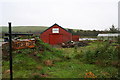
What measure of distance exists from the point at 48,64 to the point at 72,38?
28.8m

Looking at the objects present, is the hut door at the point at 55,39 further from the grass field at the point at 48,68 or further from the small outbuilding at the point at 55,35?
the grass field at the point at 48,68

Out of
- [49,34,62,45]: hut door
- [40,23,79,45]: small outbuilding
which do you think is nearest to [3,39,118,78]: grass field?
[49,34,62,45]: hut door

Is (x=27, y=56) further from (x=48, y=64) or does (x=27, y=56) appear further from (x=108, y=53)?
(x=108, y=53)

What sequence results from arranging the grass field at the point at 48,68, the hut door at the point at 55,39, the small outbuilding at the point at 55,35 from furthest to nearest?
the small outbuilding at the point at 55,35
the hut door at the point at 55,39
the grass field at the point at 48,68

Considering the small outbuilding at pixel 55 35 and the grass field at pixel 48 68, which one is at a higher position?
the small outbuilding at pixel 55 35

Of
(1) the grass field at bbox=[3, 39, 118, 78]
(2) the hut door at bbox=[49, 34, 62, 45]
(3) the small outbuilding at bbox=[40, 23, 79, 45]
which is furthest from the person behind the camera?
(3) the small outbuilding at bbox=[40, 23, 79, 45]

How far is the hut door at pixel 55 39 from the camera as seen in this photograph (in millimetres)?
30016

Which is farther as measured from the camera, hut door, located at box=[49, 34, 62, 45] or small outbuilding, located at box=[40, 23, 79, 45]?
small outbuilding, located at box=[40, 23, 79, 45]

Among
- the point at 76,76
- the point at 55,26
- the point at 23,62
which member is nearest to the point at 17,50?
the point at 23,62

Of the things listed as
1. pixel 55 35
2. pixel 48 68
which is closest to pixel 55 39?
pixel 55 35

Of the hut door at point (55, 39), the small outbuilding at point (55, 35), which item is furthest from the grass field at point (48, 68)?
the small outbuilding at point (55, 35)

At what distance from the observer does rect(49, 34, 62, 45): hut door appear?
30016mm

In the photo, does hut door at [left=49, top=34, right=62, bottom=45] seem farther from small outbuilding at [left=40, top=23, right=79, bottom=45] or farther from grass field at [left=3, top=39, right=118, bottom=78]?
grass field at [left=3, top=39, right=118, bottom=78]

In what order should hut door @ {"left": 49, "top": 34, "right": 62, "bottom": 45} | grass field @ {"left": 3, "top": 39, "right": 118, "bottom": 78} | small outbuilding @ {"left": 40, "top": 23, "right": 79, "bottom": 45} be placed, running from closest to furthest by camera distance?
grass field @ {"left": 3, "top": 39, "right": 118, "bottom": 78} < hut door @ {"left": 49, "top": 34, "right": 62, "bottom": 45} < small outbuilding @ {"left": 40, "top": 23, "right": 79, "bottom": 45}
